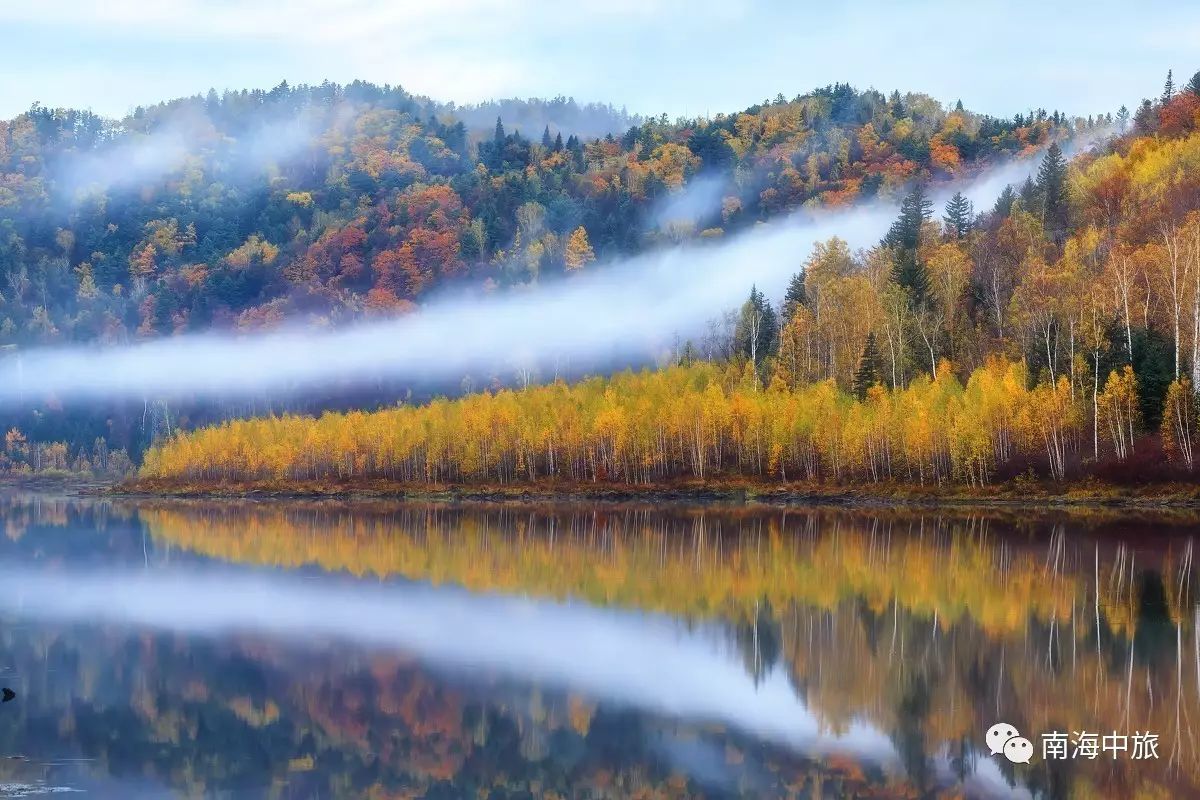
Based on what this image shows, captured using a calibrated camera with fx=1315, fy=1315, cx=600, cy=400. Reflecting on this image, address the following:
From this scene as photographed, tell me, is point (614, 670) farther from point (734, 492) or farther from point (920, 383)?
point (920, 383)

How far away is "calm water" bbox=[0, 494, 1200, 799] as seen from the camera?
20.4 m

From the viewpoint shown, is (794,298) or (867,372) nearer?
(867,372)

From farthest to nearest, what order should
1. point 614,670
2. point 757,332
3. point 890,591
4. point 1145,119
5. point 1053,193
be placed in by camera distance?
point 1145,119 < point 1053,193 < point 757,332 < point 890,591 < point 614,670

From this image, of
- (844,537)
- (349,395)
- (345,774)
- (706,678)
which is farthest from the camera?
(349,395)

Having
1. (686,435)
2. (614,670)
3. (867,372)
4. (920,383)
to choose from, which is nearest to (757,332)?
(686,435)

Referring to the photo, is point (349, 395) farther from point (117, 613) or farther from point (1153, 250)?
point (117, 613)

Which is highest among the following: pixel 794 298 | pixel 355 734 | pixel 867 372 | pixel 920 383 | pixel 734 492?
pixel 794 298

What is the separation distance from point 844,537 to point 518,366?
96703mm

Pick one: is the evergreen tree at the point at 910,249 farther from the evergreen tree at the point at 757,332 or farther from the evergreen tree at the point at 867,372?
the evergreen tree at the point at 757,332

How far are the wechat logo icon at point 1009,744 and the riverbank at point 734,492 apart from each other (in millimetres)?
51422

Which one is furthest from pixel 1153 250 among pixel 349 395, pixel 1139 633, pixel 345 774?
pixel 349 395

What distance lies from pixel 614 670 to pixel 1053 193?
98088 millimetres

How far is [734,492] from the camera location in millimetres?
91875

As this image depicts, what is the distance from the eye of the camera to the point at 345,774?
68.3 ft
